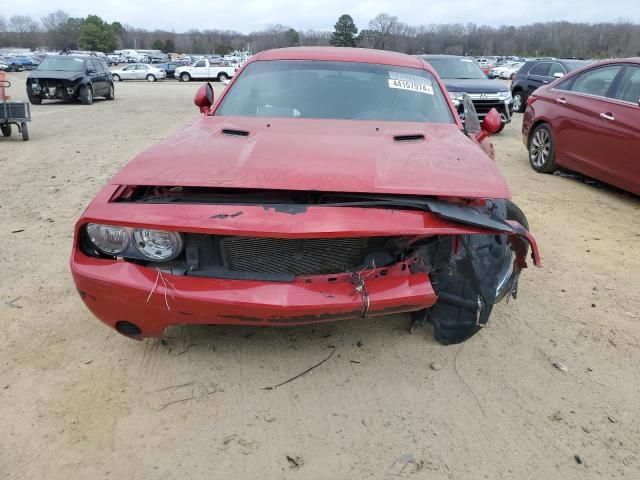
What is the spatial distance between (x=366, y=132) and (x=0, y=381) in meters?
2.34

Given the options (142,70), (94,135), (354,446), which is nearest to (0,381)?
(354,446)

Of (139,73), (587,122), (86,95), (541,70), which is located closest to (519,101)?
(541,70)

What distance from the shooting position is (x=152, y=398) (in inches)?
102

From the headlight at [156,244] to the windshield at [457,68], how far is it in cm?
1016

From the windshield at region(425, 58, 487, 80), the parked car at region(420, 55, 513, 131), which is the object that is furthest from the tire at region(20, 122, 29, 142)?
the windshield at region(425, 58, 487, 80)

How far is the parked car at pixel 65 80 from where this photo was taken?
54.8 ft

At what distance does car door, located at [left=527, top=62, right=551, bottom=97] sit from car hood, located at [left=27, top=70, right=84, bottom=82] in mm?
13164

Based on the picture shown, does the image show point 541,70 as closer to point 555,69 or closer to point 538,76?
point 538,76

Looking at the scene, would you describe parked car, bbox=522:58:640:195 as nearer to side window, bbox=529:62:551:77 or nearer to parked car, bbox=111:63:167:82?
side window, bbox=529:62:551:77

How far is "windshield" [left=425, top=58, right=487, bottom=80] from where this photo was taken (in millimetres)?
11672

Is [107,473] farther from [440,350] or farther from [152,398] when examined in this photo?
[440,350]

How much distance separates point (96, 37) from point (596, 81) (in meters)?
113

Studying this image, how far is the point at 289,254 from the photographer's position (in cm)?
253

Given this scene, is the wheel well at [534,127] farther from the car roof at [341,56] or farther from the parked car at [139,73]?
the parked car at [139,73]
